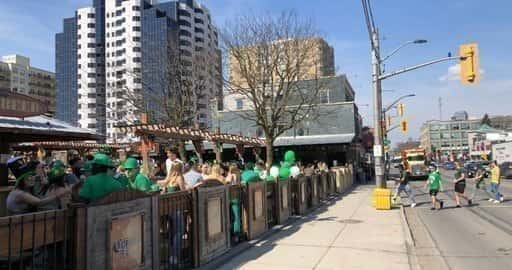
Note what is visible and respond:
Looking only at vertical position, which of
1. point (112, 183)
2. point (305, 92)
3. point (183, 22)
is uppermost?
point (183, 22)

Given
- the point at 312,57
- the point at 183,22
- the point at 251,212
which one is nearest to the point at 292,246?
the point at 251,212

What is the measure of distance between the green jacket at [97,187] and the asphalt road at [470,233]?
5.82 meters

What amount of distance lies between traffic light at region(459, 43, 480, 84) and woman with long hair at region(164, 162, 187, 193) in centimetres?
1250

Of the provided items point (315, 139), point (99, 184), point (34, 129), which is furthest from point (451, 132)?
point (99, 184)

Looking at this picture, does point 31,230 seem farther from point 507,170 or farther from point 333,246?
point 507,170

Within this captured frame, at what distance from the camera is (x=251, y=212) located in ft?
32.2

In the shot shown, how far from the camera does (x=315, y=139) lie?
4278cm

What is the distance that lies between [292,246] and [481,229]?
5.94 metres

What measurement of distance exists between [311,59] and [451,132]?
11232 centimetres

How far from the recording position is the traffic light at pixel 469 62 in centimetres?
1716

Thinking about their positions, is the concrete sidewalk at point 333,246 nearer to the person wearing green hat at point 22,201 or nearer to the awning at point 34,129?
the person wearing green hat at point 22,201

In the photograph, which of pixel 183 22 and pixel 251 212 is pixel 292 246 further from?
pixel 183 22

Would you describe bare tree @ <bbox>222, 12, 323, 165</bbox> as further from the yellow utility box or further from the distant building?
the distant building

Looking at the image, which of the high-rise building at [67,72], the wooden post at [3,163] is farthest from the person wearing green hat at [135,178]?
the high-rise building at [67,72]
